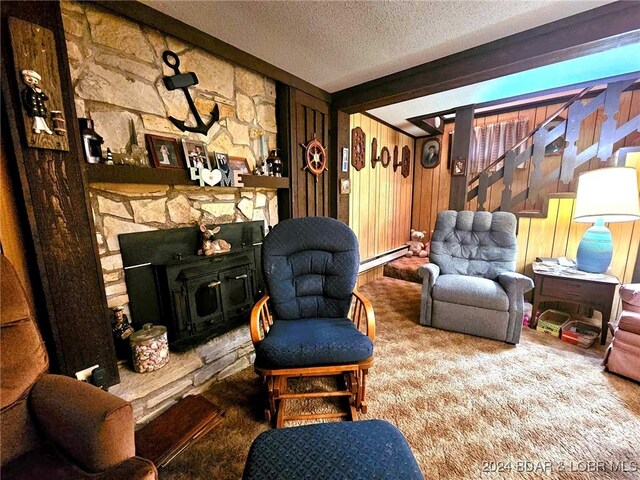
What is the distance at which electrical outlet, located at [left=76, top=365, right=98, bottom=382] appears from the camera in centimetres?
132

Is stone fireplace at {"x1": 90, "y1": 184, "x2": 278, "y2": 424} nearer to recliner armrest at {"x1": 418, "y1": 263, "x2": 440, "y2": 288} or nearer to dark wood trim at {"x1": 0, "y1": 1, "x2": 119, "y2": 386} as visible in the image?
dark wood trim at {"x1": 0, "y1": 1, "x2": 119, "y2": 386}

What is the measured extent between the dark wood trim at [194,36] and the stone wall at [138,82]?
85 millimetres

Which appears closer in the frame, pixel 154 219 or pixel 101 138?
pixel 101 138

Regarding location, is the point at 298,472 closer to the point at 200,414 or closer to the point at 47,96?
the point at 200,414

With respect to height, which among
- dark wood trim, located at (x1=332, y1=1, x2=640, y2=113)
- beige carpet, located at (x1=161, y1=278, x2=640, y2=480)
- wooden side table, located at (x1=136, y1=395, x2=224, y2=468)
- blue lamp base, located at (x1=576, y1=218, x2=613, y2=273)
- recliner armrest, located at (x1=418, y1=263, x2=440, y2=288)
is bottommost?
beige carpet, located at (x1=161, y1=278, x2=640, y2=480)

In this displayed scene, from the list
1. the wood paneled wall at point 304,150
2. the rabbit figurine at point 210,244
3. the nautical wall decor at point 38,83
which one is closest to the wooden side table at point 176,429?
the rabbit figurine at point 210,244

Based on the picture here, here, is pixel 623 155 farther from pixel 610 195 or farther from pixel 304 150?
pixel 304 150

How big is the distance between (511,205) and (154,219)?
149 inches

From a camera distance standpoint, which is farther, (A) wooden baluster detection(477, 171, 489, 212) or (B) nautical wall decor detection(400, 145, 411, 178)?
(B) nautical wall decor detection(400, 145, 411, 178)

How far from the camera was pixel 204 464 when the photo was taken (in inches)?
49.2

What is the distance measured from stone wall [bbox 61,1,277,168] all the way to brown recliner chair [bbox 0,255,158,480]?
1.02m

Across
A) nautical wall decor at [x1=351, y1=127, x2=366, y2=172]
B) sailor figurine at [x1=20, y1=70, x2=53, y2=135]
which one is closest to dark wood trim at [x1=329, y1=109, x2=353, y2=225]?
nautical wall decor at [x1=351, y1=127, x2=366, y2=172]

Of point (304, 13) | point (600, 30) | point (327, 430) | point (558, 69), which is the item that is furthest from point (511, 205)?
point (327, 430)

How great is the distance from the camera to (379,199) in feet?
13.4
